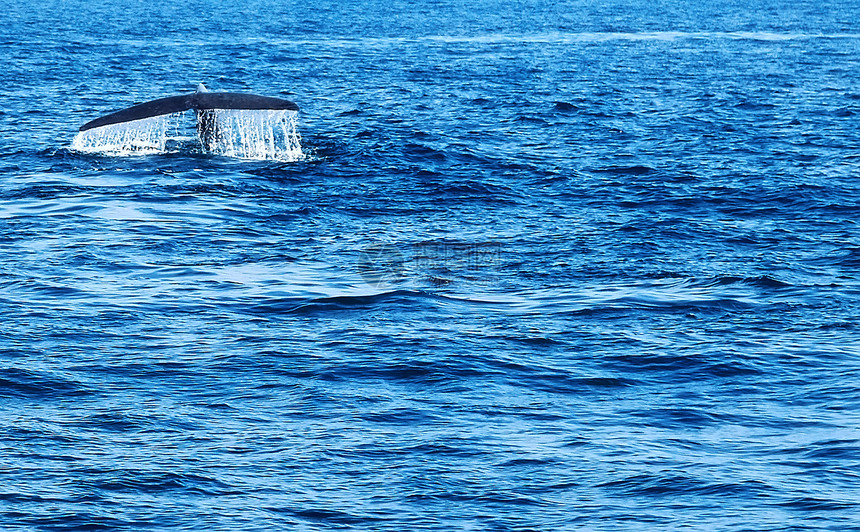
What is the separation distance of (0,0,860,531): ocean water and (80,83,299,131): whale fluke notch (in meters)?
1.42

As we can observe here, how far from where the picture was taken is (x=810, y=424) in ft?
55.1

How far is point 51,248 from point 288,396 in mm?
9595

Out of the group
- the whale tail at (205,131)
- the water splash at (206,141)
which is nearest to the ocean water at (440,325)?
the water splash at (206,141)

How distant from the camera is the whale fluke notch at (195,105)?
31.6 meters

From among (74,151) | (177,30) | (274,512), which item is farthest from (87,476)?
(177,30)

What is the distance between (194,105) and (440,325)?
13.5 m

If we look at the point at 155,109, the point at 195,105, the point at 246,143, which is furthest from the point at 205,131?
the point at 155,109

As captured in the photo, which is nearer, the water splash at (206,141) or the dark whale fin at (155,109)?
the dark whale fin at (155,109)

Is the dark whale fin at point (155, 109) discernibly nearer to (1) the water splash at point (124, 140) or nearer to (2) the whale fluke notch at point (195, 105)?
(2) the whale fluke notch at point (195, 105)

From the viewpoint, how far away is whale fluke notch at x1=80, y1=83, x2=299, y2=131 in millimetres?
31562

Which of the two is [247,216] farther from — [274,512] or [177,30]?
[177,30]

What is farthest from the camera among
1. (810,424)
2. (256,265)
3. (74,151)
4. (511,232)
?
(74,151)

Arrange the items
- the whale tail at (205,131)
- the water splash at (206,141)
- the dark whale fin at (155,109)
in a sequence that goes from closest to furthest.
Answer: the dark whale fin at (155,109), the whale tail at (205,131), the water splash at (206,141)

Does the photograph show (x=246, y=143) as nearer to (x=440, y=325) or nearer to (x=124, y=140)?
(x=124, y=140)
